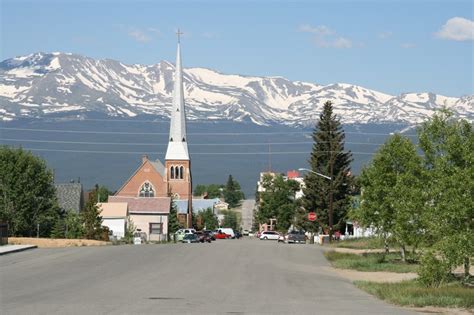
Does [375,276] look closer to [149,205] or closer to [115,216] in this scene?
[115,216]

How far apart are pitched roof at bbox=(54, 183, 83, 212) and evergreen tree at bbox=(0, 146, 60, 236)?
1056 inches

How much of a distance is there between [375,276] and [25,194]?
38173mm

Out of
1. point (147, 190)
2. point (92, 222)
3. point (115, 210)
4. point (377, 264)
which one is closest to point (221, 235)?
point (115, 210)

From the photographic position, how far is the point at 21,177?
225 feet

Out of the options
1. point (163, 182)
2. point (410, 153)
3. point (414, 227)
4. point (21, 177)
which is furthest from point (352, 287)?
point (163, 182)

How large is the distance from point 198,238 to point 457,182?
58496mm

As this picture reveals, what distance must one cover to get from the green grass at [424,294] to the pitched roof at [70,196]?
236 feet

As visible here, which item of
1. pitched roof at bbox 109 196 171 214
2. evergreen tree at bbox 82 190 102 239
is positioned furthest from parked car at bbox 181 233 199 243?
pitched roof at bbox 109 196 171 214

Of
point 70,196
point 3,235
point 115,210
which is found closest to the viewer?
point 3,235

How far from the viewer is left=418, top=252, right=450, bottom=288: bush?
28.8 m

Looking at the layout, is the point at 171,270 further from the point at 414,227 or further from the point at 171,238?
the point at 171,238

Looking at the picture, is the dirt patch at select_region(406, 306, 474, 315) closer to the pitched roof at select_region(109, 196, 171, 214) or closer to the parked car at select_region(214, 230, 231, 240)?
the parked car at select_region(214, 230, 231, 240)

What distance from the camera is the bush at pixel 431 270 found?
28.8 meters

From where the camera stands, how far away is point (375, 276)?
36156 mm
